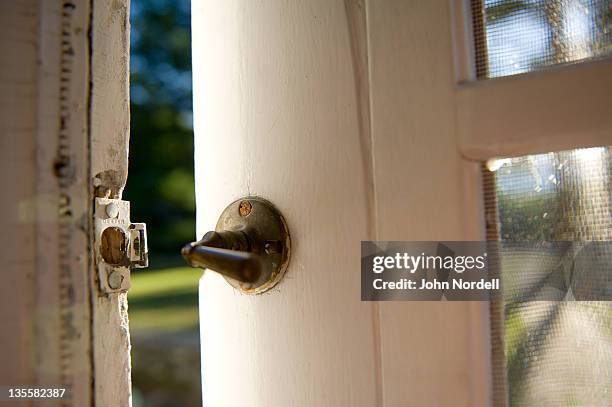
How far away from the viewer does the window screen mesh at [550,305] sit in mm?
243

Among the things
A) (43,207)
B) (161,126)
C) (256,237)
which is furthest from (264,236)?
(161,126)

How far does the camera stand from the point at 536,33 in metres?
0.26

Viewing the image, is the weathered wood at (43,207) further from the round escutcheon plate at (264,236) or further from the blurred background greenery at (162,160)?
the blurred background greenery at (162,160)

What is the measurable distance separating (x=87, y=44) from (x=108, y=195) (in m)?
0.08

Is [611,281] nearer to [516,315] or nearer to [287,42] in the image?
[516,315]

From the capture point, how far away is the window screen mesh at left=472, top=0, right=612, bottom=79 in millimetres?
245

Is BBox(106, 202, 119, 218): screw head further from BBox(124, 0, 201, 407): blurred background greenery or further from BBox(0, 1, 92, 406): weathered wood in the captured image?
BBox(124, 0, 201, 407): blurred background greenery

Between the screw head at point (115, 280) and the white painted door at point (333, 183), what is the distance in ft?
0.16

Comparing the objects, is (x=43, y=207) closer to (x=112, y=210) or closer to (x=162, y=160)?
(x=112, y=210)

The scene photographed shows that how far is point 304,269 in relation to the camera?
0.29 meters

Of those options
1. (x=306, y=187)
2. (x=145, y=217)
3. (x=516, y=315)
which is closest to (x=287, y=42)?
(x=306, y=187)

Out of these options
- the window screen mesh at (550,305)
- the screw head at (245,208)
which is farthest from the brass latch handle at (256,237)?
the window screen mesh at (550,305)

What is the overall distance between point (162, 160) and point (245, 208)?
1.87 metres

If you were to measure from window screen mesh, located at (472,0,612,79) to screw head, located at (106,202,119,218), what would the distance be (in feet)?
0.64
